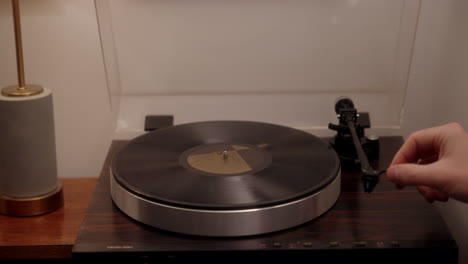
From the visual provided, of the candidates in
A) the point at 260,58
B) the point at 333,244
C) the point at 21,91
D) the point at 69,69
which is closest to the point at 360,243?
the point at 333,244

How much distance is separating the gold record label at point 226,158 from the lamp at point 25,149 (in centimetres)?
29

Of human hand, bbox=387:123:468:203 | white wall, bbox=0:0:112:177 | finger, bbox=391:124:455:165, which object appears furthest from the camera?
white wall, bbox=0:0:112:177

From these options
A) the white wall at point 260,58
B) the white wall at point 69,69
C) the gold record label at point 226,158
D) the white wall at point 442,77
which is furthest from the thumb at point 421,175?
the white wall at point 69,69

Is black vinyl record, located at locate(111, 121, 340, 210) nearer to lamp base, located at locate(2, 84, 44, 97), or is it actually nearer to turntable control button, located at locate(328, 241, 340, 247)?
turntable control button, located at locate(328, 241, 340, 247)

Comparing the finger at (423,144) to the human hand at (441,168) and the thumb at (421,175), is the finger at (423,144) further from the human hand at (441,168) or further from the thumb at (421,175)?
the thumb at (421,175)

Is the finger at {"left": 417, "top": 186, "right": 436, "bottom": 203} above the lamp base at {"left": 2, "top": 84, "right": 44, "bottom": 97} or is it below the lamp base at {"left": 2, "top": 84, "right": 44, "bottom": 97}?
below

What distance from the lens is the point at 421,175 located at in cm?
95

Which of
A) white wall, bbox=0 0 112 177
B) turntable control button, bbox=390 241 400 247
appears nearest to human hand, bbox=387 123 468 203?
turntable control button, bbox=390 241 400 247

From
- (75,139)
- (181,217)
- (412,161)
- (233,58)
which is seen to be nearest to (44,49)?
(75,139)

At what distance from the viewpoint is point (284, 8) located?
1.40m

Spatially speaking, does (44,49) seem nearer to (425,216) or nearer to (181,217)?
(181,217)

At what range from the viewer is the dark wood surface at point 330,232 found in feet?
3.38

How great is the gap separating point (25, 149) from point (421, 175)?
29.3 inches

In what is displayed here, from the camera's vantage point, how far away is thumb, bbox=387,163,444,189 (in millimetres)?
945
